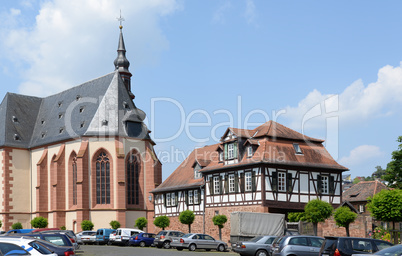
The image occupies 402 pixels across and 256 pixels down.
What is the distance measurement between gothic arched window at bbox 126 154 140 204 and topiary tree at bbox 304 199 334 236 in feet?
87.7

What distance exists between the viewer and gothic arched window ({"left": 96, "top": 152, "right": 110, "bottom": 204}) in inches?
2453

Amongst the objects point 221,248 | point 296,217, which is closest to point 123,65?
point 296,217

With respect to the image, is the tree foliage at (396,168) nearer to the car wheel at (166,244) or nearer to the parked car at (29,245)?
the car wheel at (166,244)

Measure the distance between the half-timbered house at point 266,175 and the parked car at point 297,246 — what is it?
17.8m

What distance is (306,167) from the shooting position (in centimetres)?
4500

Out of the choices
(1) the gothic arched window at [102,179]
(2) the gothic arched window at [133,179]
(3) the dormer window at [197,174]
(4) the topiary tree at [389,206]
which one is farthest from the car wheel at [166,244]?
(2) the gothic arched window at [133,179]

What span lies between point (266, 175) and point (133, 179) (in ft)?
80.0

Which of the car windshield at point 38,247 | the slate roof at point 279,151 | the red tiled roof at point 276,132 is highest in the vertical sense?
the red tiled roof at point 276,132

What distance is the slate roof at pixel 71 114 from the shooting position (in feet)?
211

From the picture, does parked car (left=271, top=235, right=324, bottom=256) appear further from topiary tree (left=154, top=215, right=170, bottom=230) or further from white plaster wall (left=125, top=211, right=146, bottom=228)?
white plaster wall (left=125, top=211, right=146, bottom=228)

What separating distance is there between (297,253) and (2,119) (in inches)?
2214

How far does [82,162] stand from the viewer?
6159 centimetres

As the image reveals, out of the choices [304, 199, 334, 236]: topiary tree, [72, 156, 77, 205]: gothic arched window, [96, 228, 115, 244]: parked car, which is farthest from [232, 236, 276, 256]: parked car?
[72, 156, 77, 205]: gothic arched window

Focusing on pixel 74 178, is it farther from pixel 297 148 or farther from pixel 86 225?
pixel 297 148
